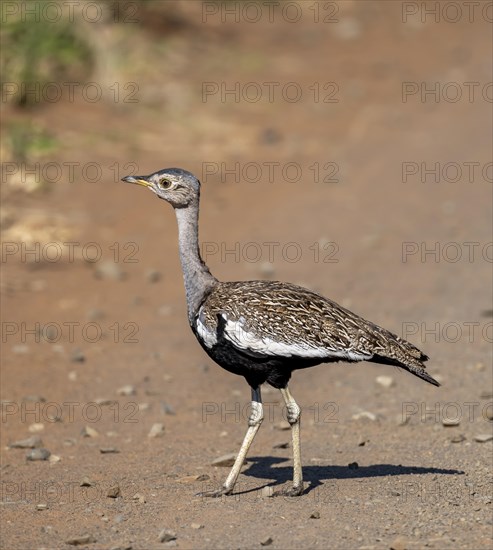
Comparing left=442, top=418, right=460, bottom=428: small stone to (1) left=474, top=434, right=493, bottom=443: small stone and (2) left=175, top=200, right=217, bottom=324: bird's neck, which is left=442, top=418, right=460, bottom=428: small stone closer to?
(1) left=474, top=434, right=493, bottom=443: small stone

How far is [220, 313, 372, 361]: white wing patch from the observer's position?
6602 millimetres

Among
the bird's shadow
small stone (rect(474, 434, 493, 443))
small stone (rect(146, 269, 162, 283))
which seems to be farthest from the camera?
small stone (rect(146, 269, 162, 283))

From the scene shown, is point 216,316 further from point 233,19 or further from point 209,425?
point 233,19

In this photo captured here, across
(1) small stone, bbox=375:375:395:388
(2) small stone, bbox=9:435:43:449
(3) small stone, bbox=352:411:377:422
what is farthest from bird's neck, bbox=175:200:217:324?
(1) small stone, bbox=375:375:395:388

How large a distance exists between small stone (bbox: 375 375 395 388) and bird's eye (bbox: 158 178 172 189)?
2.87 metres

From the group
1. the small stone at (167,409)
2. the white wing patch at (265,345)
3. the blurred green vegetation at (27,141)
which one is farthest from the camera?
the blurred green vegetation at (27,141)

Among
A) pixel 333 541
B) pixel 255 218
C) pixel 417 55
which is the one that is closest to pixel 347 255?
pixel 255 218

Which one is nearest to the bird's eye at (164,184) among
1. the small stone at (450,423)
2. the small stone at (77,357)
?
the small stone at (450,423)

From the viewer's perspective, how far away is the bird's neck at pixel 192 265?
23.1 feet

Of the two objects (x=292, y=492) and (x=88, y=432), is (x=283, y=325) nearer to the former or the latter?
(x=292, y=492)

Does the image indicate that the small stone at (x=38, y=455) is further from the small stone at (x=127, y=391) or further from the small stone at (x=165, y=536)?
the small stone at (x=165, y=536)

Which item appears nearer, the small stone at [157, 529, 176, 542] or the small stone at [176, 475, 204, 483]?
the small stone at [157, 529, 176, 542]

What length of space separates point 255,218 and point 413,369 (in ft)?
22.4

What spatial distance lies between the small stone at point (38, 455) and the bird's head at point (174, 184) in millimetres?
2025
